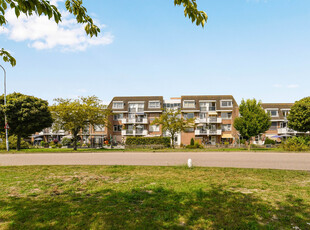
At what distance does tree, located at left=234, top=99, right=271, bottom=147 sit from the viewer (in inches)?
1247

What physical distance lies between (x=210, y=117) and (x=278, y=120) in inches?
663

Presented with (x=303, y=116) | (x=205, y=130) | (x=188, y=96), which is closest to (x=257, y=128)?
(x=303, y=116)

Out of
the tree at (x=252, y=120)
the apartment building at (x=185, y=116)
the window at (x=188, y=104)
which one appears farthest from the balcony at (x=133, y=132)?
the tree at (x=252, y=120)

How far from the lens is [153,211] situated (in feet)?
14.7

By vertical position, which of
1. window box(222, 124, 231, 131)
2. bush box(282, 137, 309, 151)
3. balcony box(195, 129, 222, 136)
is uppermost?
window box(222, 124, 231, 131)

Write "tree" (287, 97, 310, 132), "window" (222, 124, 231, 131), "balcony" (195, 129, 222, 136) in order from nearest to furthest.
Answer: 1. "tree" (287, 97, 310, 132)
2. "balcony" (195, 129, 222, 136)
3. "window" (222, 124, 231, 131)

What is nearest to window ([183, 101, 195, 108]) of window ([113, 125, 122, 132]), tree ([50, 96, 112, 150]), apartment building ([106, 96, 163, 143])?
apartment building ([106, 96, 163, 143])

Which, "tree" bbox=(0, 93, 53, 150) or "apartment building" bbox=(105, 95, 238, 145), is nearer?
"tree" bbox=(0, 93, 53, 150)

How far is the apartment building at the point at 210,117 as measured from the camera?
170ft

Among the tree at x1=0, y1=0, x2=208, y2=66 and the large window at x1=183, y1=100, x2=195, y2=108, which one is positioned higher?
the large window at x1=183, y1=100, x2=195, y2=108

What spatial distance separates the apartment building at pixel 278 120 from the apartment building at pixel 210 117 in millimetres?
9449

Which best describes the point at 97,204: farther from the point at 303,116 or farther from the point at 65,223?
the point at 303,116

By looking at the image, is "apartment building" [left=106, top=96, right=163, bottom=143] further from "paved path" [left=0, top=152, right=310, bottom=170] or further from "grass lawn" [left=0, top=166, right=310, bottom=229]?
"grass lawn" [left=0, top=166, right=310, bottom=229]

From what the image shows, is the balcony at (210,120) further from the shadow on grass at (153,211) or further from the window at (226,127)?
the shadow on grass at (153,211)
